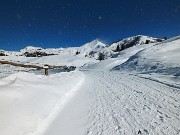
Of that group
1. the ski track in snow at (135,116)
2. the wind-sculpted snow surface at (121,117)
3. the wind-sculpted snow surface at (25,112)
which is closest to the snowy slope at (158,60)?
the ski track in snow at (135,116)

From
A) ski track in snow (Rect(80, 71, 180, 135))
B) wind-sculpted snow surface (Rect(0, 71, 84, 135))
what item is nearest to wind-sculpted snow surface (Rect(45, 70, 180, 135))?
ski track in snow (Rect(80, 71, 180, 135))

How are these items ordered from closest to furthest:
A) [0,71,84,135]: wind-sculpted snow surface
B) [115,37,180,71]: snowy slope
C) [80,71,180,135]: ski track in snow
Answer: [0,71,84,135]: wind-sculpted snow surface, [80,71,180,135]: ski track in snow, [115,37,180,71]: snowy slope

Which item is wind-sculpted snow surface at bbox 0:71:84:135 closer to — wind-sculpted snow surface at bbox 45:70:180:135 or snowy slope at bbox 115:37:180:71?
wind-sculpted snow surface at bbox 45:70:180:135

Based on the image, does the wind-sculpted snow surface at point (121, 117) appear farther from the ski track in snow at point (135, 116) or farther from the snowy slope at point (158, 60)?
the snowy slope at point (158, 60)

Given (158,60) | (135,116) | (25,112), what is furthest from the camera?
(158,60)

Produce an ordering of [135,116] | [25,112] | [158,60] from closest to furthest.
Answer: [25,112], [135,116], [158,60]

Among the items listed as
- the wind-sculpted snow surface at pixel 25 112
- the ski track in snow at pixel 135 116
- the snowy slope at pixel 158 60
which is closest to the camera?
the wind-sculpted snow surface at pixel 25 112

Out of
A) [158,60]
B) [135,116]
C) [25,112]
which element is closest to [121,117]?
[135,116]

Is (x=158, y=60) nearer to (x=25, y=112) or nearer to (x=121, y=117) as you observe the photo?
(x=121, y=117)

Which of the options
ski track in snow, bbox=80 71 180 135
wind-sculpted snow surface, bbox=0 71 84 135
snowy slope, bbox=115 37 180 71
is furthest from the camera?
snowy slope, bbox=115 37 180 71

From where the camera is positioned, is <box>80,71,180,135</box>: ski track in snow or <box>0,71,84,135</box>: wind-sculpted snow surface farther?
<box>80,71,180,135</box>: ski track in snow

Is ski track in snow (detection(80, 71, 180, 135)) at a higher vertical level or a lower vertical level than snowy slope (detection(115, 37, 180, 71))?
lower

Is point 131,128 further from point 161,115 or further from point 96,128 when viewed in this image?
point 161,115

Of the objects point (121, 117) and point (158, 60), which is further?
point (158, 60)
